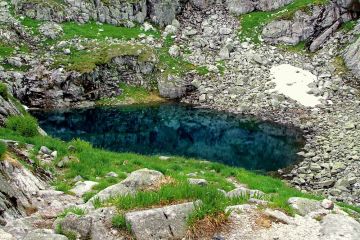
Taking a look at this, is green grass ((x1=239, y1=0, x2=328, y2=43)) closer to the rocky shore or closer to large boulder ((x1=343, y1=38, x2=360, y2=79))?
the rocky shore

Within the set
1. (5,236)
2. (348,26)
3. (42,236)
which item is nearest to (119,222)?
(42,236)

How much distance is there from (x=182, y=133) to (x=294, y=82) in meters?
19.5

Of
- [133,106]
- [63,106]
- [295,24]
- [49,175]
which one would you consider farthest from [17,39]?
[49,175]

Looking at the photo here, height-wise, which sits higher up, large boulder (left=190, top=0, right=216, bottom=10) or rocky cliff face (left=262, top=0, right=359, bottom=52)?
large boulder (left=190, top=0, right=216, bottom=10)

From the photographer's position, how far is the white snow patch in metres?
56.0

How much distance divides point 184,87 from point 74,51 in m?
17.2

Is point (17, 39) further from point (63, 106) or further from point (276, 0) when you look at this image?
point (276, 0)

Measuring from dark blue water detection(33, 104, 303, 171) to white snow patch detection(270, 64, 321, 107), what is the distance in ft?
23.8

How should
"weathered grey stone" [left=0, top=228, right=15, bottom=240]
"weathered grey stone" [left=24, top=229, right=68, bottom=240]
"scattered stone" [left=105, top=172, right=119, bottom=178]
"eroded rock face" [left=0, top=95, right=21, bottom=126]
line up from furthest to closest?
1. "eroded rock face" [left=0, top=95, right=21, bottom=126]
2. "scattered stone" [left=105, top=172, right=119, bottom=178]
3. "weathered grey stone" [left=0, top=228, right=15, bottom=240]
4. "weathered grey stone" [left=24, top=229, right=68, bottom=240]

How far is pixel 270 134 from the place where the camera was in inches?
1908

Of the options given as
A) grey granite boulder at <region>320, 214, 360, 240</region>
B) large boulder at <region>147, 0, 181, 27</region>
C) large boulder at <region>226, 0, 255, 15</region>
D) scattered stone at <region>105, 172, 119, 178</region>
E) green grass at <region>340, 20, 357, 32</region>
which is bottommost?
scattered stone at <region>105, 172, 119, 178</region>

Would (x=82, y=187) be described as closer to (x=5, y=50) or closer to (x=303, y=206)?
(x=303, y=206)

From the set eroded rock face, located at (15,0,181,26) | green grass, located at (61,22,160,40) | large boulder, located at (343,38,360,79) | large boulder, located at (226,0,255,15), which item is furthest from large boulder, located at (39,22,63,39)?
large boulder, located at (343,38,360,79)

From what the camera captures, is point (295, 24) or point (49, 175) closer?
point (49, 175)
